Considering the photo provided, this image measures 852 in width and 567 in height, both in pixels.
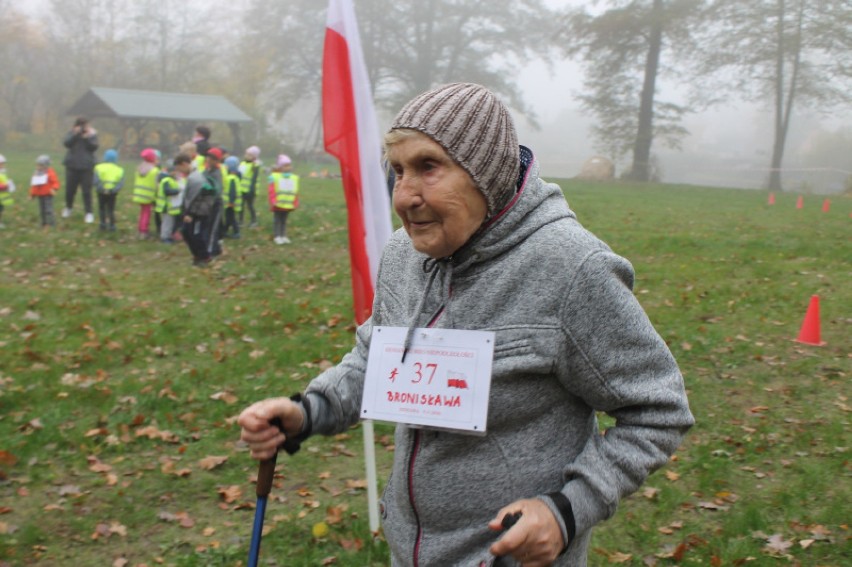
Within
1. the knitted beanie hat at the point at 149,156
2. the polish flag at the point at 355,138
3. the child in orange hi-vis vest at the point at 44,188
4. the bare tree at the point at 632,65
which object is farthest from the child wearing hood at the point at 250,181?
the bare tree at the point at 632,65

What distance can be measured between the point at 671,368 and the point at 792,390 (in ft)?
18.8

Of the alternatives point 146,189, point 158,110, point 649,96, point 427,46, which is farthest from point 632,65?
point 146,189

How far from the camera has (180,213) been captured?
1461 centimetres

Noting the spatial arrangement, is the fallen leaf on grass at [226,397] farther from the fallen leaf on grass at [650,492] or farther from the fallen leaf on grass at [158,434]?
the fallen leaf on grass at [650,492]

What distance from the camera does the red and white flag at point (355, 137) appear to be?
4285 mm

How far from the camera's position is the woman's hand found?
2238 millimetres

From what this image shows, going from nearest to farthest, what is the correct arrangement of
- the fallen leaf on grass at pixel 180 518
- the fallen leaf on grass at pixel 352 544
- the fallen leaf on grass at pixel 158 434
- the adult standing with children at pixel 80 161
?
the fallen leaf on grass at pixel 352 544
the fallen leaf on grass at pixel 180 518
the fallen leaf on grass at pixel 158 434
the adult standing with children at pixel 80 161

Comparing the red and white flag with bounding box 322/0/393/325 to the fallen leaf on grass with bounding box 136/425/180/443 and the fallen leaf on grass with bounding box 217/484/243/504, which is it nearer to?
the fallen leaf on grass with bounding box 217/484/243/504

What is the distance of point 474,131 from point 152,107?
4397 centimetres

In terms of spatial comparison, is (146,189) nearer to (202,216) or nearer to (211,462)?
(202,216)

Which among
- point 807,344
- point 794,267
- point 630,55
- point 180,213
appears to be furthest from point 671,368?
point 630,55

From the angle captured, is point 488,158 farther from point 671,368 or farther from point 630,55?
point 630,55

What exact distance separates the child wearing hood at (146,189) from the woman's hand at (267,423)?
13.6m

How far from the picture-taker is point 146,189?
15.2 metres
